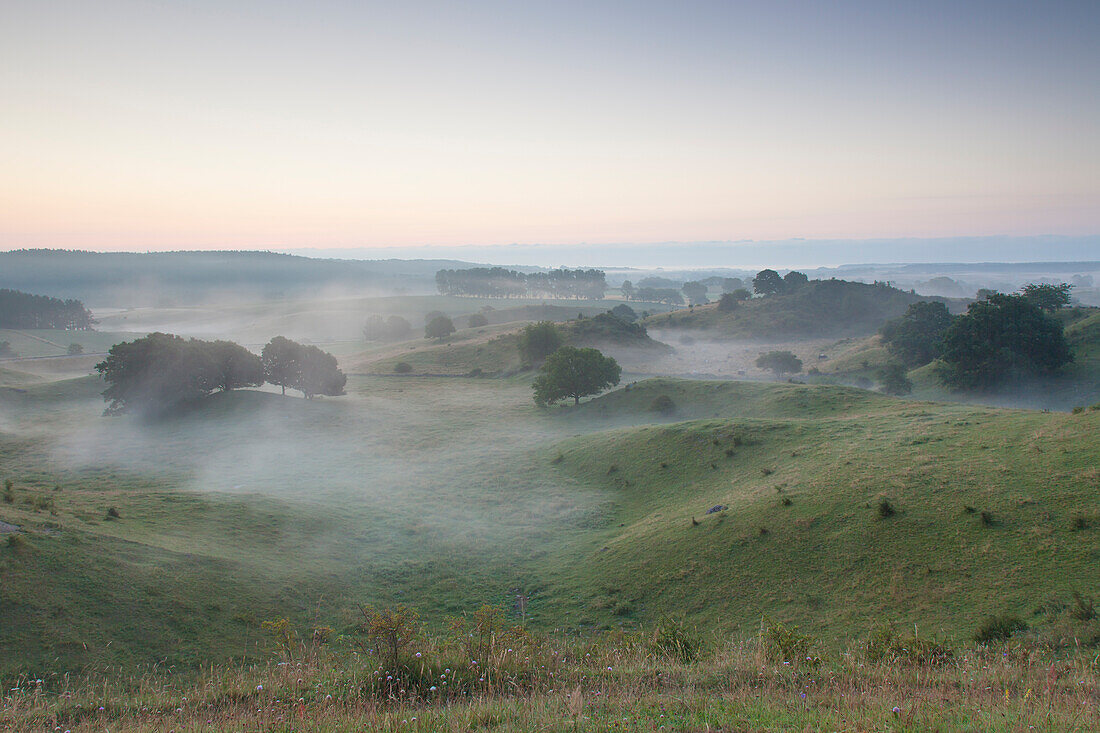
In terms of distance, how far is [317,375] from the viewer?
246 ft

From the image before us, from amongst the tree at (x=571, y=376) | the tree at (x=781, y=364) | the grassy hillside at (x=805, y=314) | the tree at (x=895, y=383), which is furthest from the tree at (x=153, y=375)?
the grassy hillside at (x=805, y=314)

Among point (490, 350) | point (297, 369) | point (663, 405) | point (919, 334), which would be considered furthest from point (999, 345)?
point (297, 369)

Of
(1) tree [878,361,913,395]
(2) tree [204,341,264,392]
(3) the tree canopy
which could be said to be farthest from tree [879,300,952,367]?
(2) tree [204,341,264,392]

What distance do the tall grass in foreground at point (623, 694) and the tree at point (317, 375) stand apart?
66483 mm

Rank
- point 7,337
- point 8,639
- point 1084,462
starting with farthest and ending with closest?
point 7,337, point 1084,462, point 8,639

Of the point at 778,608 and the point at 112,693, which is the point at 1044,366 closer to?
the point at 778,608

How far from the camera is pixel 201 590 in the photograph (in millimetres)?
18734

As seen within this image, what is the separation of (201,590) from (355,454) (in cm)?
3256

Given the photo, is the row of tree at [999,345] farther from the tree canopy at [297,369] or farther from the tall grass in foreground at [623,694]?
the tree canopy at [297,369]

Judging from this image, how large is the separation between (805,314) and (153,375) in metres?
158

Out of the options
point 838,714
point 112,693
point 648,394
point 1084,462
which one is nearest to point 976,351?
point 648,394

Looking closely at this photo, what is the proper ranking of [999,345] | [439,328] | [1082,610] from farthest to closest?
1. [439,328]
2. [999,345]
3. [1082,610]

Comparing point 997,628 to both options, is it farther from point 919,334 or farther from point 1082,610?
point 919,334

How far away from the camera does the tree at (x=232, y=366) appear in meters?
68.1
